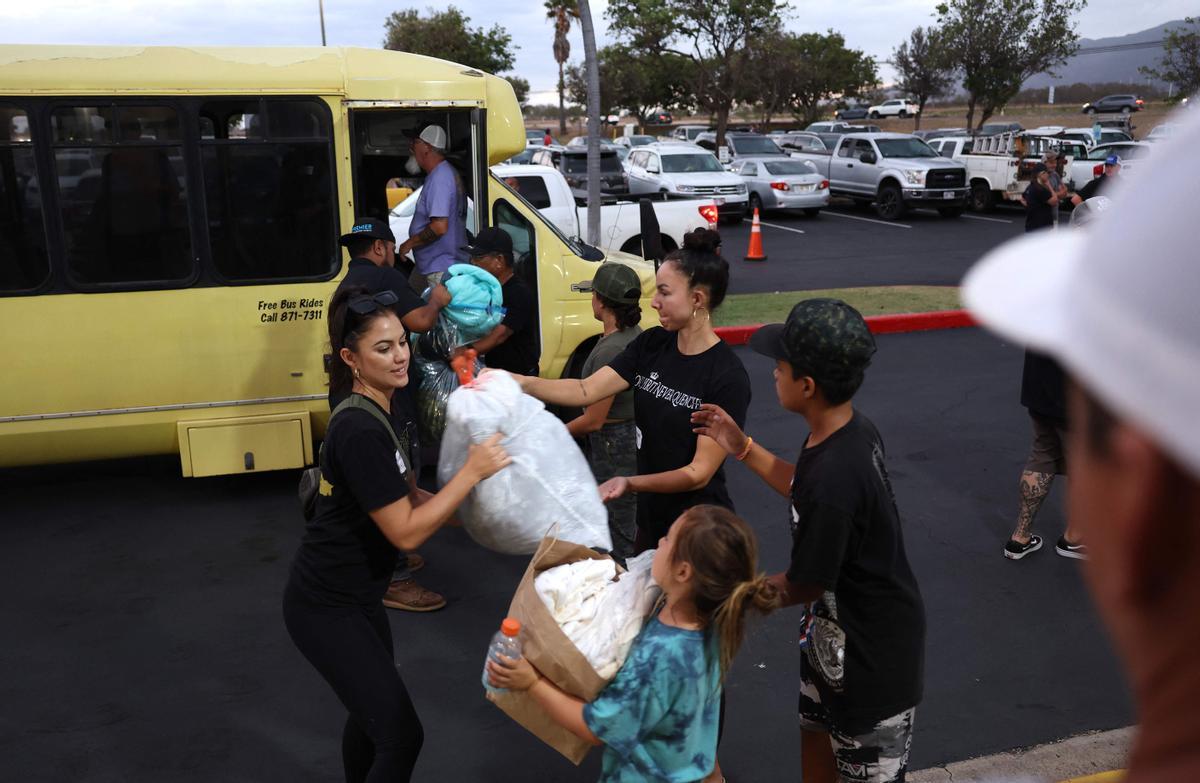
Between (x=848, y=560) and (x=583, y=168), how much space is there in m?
21.2

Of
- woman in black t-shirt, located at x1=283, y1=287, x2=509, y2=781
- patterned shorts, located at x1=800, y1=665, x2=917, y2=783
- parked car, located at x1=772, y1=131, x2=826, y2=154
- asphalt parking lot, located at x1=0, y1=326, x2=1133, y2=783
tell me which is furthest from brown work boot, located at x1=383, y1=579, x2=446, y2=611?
parked car, located at x1=772, y1=131, x2=826, y2=154

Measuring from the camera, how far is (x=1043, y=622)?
5379mm

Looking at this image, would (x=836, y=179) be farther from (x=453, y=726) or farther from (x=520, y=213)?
(x=453, y=726)

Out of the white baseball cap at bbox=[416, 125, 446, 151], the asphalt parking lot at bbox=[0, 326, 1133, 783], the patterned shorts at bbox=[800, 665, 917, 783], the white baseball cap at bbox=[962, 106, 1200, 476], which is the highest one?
the white baseball cap at bbox=[416, 125, 446, 151]

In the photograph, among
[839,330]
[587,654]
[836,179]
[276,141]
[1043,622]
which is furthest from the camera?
[836,179]

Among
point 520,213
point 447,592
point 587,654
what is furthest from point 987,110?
point 587,654

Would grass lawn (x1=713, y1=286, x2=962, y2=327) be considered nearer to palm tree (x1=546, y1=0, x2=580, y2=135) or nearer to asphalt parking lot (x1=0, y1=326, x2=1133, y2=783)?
asphalt parking lot (x1=0, y1=326, x2=1133, y2=783)

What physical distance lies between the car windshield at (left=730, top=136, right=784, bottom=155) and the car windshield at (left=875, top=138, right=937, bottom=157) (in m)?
3.78

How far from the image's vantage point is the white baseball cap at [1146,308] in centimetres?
56

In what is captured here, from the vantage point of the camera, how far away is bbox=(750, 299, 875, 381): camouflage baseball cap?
2.97 m

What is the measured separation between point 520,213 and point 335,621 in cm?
527

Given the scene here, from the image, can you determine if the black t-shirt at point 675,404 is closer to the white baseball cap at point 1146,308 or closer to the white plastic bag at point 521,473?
the white plastic bag at point 521,473

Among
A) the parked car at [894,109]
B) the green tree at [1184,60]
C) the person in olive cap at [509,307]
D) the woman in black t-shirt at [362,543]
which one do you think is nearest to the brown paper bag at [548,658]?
the woman in black t-shirt at [362,543]

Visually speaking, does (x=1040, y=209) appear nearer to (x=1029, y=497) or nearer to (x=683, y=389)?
(x=1029, y=497)
